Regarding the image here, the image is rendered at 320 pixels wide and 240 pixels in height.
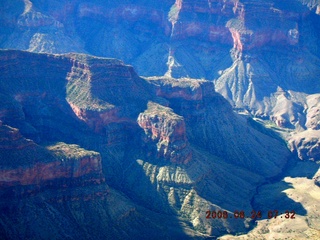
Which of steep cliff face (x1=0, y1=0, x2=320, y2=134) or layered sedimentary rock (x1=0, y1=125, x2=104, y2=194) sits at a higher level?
steep cliff face (x1=0, y1=0, x2=320, y2=134)

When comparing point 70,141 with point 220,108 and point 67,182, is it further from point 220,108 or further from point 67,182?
point 220,108

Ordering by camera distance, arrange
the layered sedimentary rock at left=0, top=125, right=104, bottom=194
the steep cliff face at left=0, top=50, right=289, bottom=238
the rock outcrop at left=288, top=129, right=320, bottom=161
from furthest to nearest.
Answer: the rock outcrop at left=288, top=129, right=320, bottom=161 < the steep cliff face at left=0, top=50, right=289, bottom=238 < the layered sedimentary rock at left=0, top=125, right=104, bottom=194

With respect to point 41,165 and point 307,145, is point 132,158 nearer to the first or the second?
point 41,165

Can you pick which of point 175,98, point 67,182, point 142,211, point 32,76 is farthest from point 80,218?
point 175,98

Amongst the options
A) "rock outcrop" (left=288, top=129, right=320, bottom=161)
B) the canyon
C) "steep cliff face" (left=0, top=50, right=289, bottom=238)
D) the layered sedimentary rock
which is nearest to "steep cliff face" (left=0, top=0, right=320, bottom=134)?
the canyon

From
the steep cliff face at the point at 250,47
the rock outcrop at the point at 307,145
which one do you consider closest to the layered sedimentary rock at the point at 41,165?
the rock outcrop at the point at 307,145
